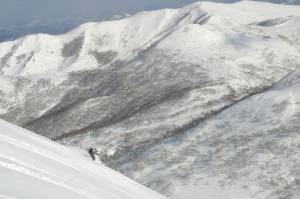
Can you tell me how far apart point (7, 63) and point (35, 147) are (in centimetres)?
11827

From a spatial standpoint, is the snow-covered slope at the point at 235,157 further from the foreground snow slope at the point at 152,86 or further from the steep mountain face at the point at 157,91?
the foreground snow slope at the point at 152,86

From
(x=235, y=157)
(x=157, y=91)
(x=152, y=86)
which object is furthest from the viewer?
(x=152, y=86)

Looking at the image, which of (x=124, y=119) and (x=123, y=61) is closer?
(x=124, y=119)

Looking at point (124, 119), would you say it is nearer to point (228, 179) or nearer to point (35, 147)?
point (228, 179)

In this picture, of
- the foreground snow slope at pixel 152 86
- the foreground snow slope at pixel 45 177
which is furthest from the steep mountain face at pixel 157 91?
the foreground snow slope at pixel 45 177

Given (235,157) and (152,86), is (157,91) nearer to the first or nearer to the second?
(152,86)

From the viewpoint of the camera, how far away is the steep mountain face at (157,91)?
3572 cm

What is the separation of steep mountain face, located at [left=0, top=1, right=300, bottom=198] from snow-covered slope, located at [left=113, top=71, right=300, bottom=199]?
16 centimetres

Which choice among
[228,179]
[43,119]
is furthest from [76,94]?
[228,179]

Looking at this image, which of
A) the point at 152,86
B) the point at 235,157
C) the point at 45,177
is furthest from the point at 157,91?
the point at 45,177

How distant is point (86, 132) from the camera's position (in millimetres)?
48688

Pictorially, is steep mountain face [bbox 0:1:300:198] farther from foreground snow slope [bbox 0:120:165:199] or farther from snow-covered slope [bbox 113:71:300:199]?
foreground snow slope [bbox 0:120:165:199]

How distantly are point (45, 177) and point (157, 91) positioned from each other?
56.5 m

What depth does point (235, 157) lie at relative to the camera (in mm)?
29578
